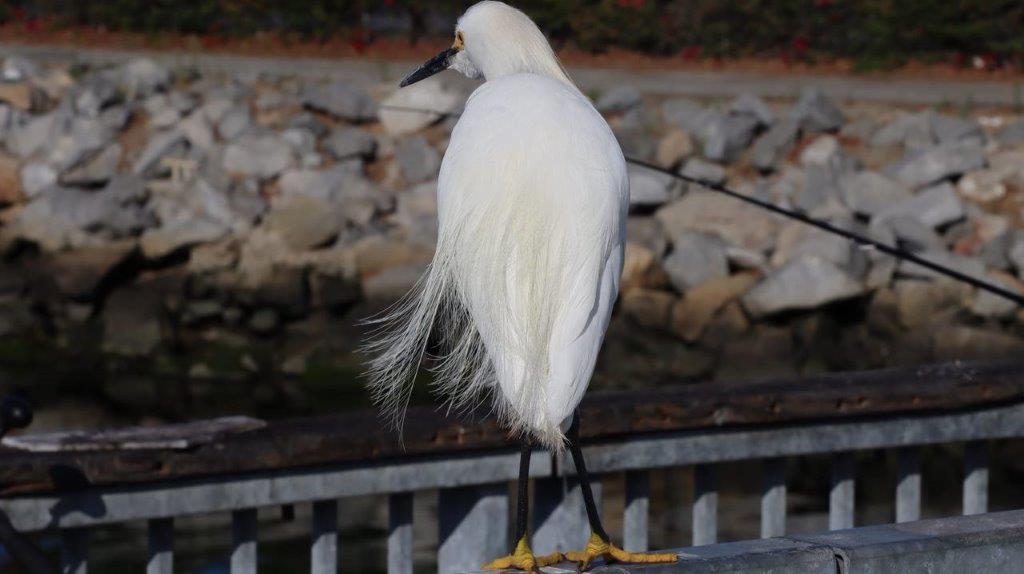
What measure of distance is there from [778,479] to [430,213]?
10.9m

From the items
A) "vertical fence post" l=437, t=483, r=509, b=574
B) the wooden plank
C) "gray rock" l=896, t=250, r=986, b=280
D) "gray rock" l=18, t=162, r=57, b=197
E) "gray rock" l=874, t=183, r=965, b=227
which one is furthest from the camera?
"gray rock" l=18, t=162, r=57, b=197

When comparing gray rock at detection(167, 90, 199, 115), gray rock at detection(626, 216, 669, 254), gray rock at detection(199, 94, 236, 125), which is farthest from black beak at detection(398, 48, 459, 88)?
gray rock at detection(167, 90, 199, 115)

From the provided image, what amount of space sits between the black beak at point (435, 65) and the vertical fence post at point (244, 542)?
1.14 metres

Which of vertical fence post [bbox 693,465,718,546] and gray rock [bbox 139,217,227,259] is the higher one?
gray rock [bbox 139,217,227,259]

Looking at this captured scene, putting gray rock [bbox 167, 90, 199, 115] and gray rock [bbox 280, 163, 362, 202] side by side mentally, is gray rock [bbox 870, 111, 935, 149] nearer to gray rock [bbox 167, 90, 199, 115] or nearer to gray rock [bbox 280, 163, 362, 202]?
gray rock [bbox 280, 163, 362, 202]

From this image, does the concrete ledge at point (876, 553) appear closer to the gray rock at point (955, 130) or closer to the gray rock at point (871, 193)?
the gray rock at point (871, 193)

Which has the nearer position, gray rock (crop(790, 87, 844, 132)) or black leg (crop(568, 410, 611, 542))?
black leg (crop(568, 410, 611, 542))

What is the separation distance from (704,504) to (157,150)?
1358 cm

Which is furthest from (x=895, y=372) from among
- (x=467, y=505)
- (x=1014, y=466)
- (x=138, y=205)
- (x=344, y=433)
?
(x=138, y=205)

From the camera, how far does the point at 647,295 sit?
13648 millimetres

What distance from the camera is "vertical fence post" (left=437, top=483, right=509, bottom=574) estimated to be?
3.75 m

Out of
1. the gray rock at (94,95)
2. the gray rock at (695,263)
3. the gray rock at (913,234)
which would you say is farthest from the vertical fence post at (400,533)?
the gray rock at (94,95)

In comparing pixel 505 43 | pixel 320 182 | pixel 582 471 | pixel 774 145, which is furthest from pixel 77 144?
pixel 582 471

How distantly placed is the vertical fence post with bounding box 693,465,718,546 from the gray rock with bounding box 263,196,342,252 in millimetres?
10797
